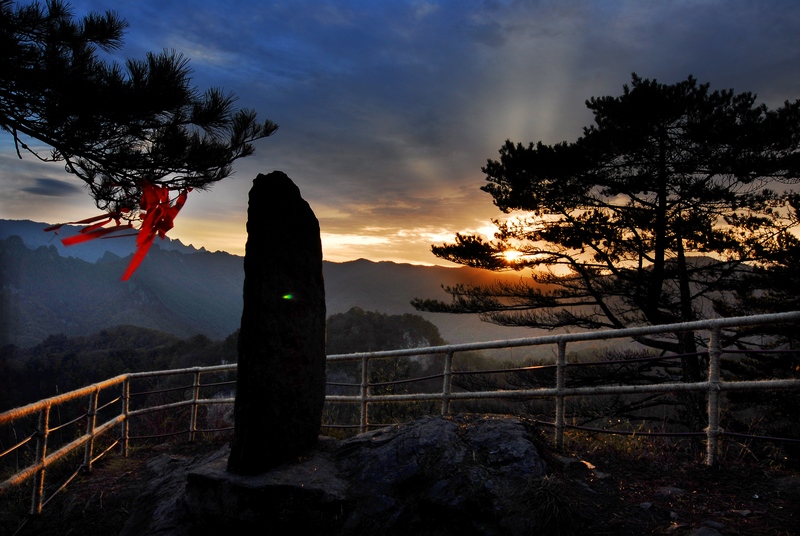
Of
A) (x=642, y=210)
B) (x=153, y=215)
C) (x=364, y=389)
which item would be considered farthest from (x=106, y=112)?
(x=642, y=210)

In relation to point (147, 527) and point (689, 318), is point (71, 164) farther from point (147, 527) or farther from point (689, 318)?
point (689, 318)

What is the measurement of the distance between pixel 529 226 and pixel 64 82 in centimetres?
1250

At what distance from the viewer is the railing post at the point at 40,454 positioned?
5739mm

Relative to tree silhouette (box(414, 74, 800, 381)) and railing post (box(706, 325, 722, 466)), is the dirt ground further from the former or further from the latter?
tree silhouette (box(414, 74, 800, 381))

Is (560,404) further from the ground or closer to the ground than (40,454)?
further from the ground

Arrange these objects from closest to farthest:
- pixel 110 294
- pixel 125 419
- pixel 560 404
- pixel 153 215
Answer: pixel 560 404 → pixel 153 215 → pixel 125 419 → pixel 110 294

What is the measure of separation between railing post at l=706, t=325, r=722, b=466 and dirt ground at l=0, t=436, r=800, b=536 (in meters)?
0.14

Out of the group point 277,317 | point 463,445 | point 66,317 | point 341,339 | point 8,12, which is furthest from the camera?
point 66,317

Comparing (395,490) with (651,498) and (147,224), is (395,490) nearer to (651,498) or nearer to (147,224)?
(651,498)

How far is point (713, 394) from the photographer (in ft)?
14.5

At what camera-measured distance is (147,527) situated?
4.76 metres

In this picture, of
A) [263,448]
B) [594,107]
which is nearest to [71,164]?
[263,448]

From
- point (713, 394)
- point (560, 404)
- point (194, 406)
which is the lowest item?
point (194, 406)

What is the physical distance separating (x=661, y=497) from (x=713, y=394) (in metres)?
0.96
